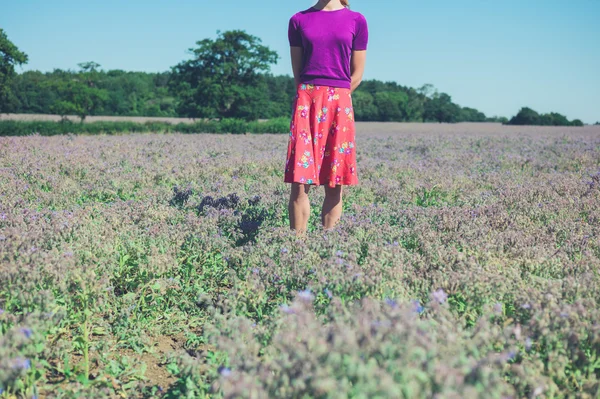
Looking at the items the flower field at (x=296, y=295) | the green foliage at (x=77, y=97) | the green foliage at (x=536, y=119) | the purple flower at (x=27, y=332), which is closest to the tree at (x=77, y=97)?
the green foliage at (x=77, y=97)

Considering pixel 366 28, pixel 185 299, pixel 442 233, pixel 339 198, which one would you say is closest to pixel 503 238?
pixel 442 233

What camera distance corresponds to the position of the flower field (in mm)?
1566

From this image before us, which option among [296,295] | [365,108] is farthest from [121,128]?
[365,108]

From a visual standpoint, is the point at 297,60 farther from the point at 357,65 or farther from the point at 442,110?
the point at 442,110

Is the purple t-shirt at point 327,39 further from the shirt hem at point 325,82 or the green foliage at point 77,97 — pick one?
the green foliage at point 77,97

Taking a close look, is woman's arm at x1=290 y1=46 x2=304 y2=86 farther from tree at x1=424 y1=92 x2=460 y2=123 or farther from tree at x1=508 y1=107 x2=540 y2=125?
tree at x1=424 y1=92 x2=460 y2=123

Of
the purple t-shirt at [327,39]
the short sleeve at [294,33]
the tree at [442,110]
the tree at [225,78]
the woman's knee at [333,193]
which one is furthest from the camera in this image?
the tree at [442,110]

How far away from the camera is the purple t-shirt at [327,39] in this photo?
3.86m

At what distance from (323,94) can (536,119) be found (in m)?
56.3

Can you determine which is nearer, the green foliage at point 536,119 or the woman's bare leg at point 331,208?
the woman's bare leg at point 331,208

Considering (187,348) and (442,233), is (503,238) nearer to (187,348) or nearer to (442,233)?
(442,233)

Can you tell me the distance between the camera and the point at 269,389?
1604mm

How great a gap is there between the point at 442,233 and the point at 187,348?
233 cm

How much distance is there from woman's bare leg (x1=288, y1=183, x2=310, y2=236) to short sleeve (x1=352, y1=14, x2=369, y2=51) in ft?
3.95
